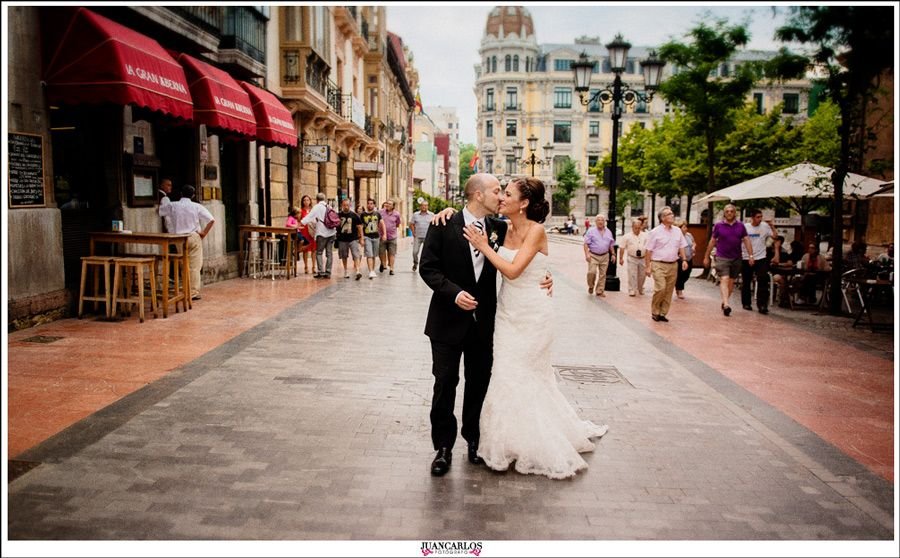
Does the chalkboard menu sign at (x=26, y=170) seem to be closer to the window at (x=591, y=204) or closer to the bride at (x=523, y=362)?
the bride at (x=523, y=362)

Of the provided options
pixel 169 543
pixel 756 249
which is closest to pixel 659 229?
pixel 756 249

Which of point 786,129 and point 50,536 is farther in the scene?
point 786,129

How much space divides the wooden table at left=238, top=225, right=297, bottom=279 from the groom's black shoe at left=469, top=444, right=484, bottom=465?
11228 millimetres

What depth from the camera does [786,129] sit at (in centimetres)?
2577

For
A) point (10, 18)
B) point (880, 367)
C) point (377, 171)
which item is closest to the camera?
point (880, 367)

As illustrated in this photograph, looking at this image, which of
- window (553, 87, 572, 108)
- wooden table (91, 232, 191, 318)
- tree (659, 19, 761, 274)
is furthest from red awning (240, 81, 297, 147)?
window (553, 87, 572, 108)

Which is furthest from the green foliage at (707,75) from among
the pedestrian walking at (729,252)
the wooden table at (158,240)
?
the wooden table at (158,240)

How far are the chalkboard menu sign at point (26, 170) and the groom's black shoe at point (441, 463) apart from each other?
22.2 ft

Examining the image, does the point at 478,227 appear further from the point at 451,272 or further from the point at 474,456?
the point at 474,456

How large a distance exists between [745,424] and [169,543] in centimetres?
432

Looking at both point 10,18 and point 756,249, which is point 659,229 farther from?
point 10,18

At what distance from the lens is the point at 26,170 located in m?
8.75

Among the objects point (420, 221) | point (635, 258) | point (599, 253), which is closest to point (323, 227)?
point (420, 221)

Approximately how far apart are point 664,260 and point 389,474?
7.92 metres
